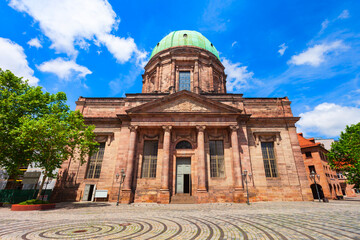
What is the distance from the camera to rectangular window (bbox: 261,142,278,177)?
2168 centimetres

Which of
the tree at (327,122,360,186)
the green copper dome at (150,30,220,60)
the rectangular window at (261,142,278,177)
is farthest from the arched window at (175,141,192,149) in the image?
the tree at (327,122,360,186)

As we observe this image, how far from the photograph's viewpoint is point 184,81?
30250 millimetres

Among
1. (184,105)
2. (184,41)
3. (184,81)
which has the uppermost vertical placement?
(184,41)

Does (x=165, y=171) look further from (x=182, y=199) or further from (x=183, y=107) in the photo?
(x=183, y=107)

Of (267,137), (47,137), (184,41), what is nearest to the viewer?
(47,137)

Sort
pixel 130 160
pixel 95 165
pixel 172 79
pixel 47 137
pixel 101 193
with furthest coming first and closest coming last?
pixel 172 79, pixel 95 165, pixel 130 160, pixel 101 193, pixel 47 137

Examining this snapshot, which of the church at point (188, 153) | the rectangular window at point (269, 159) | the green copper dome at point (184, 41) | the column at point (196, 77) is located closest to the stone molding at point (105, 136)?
the church at point (188, 153)

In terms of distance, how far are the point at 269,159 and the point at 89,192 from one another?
73.2 ft

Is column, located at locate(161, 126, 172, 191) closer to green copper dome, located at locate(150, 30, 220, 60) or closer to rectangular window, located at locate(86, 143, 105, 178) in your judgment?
rectangular window, located at locate(86, 143, 105, 178)

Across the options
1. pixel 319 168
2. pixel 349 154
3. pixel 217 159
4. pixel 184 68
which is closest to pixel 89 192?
pixel 217 159

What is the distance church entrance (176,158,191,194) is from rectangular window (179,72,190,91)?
13020 millimetres

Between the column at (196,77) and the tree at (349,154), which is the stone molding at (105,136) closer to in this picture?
the column at (196,77)

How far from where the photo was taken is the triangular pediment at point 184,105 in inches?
853

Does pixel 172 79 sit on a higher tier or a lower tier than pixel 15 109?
higher
